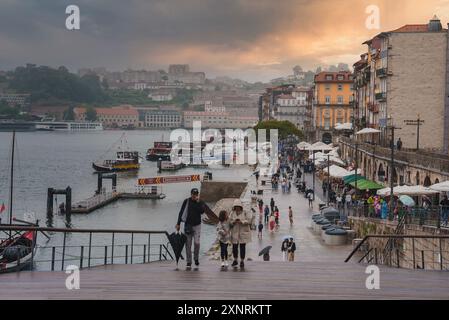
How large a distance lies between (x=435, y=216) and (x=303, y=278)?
1239 centimetres

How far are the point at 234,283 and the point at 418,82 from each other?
44.4 m

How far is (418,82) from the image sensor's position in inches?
2047

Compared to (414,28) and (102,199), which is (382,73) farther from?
(102,199)

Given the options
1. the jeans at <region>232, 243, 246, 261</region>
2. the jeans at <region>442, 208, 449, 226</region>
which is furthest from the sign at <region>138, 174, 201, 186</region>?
the jeans at <region>232, 243, 246, 261</region>

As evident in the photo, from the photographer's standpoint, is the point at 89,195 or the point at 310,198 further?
the point at 89,195

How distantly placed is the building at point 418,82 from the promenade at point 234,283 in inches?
1610

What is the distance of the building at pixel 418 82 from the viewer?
2024 inches

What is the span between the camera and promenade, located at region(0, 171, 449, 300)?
9031 millimetres

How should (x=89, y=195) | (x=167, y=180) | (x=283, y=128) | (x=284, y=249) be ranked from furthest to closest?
(x=283, y=128)
(x=167, y=180)
(x=89, y=195)
(x=284, y=249)

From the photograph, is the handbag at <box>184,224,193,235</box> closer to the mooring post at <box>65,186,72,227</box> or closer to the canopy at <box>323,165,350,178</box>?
the canopy at <box>323,165,350,178</box>

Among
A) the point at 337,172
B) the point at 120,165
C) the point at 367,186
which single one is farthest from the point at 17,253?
the point at 120,165

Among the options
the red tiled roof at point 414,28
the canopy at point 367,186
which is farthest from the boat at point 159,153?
the canopy at point 367,186

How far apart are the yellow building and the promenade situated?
91806 mm
